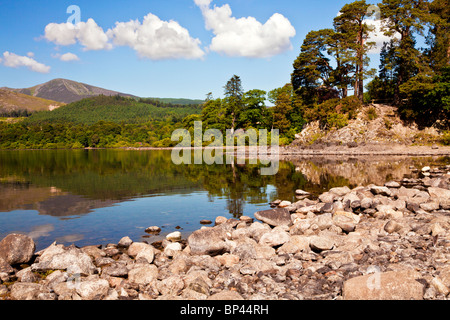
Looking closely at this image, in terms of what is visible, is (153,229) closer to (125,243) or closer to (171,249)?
(125,243)

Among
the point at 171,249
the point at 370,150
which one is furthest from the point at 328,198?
the point at 370,150

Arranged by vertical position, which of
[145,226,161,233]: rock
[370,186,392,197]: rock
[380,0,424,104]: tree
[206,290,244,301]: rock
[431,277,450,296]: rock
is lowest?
[145,226,161,233]: rock

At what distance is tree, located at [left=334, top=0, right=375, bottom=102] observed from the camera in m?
54.2

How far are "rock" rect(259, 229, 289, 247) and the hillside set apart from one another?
48.0 metres

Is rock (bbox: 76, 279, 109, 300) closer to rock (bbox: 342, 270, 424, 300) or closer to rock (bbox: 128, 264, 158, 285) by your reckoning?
rock (bbox: 128, 264, 158, 285)

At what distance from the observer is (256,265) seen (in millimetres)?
8383

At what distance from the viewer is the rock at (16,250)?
9422 millimetres

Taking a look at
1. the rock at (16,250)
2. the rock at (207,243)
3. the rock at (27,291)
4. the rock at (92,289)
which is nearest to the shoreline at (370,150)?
the rock at (207,243)

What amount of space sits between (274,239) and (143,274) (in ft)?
13.8

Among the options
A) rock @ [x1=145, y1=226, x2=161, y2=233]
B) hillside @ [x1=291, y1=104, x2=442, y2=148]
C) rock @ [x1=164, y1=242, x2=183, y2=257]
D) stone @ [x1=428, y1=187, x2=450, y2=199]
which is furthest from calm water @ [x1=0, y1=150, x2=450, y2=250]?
hillside @ [x1=291, y1=104, x2=442, y2=148]

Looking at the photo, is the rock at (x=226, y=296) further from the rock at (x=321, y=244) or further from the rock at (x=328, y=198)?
the rock at (x=328, y=198)

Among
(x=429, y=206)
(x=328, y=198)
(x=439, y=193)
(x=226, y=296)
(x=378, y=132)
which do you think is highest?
(x=378, y=132)

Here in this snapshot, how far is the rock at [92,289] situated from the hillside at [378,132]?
52.8m
